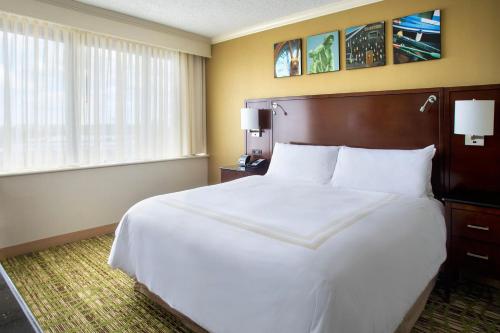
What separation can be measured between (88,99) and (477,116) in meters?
3.84

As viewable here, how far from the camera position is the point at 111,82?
4.02m

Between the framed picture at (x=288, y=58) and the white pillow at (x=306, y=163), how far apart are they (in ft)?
3.28

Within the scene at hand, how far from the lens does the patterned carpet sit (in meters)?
2.17

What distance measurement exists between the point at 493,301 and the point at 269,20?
3.60m

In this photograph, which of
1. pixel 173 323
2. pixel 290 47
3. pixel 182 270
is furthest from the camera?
pixel 290 47

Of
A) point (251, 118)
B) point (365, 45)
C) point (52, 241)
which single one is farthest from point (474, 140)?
point (52, 241)

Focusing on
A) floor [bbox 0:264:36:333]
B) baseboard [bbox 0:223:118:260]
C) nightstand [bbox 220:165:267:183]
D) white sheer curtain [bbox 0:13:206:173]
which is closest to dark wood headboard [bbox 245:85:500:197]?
nightstand [bbox 220:165:267:183]

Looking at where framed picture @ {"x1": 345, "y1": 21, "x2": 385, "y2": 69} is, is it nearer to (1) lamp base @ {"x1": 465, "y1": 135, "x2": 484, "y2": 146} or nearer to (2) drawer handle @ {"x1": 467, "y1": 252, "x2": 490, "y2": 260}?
(1) lamp base @ {"x1": 465, "y1": 135, "x2": 484, "y2": 146}

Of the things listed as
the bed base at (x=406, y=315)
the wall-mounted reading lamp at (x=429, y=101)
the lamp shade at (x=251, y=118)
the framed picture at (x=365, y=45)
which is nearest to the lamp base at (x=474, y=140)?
the wall-mounted reading lamp at (x=429, y=101)

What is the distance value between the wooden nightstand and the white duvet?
4.5 inches

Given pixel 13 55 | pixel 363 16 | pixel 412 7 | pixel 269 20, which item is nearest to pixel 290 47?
pixel 269 20

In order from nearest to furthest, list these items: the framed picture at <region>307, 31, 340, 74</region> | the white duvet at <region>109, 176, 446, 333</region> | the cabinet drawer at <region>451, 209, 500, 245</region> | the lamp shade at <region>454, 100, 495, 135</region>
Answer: the white duvet at <region>109, 176, 446, 333</region> < the cabinet drawer at <region>451, 209, 500, 245</region> < the lamp shade at <region>454, 100, 495, 135</region> < the framed picture at <region>307, 31, 340, 74</region>

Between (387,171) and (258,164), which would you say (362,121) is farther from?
(258,164)

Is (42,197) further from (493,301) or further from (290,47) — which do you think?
(493,301)
